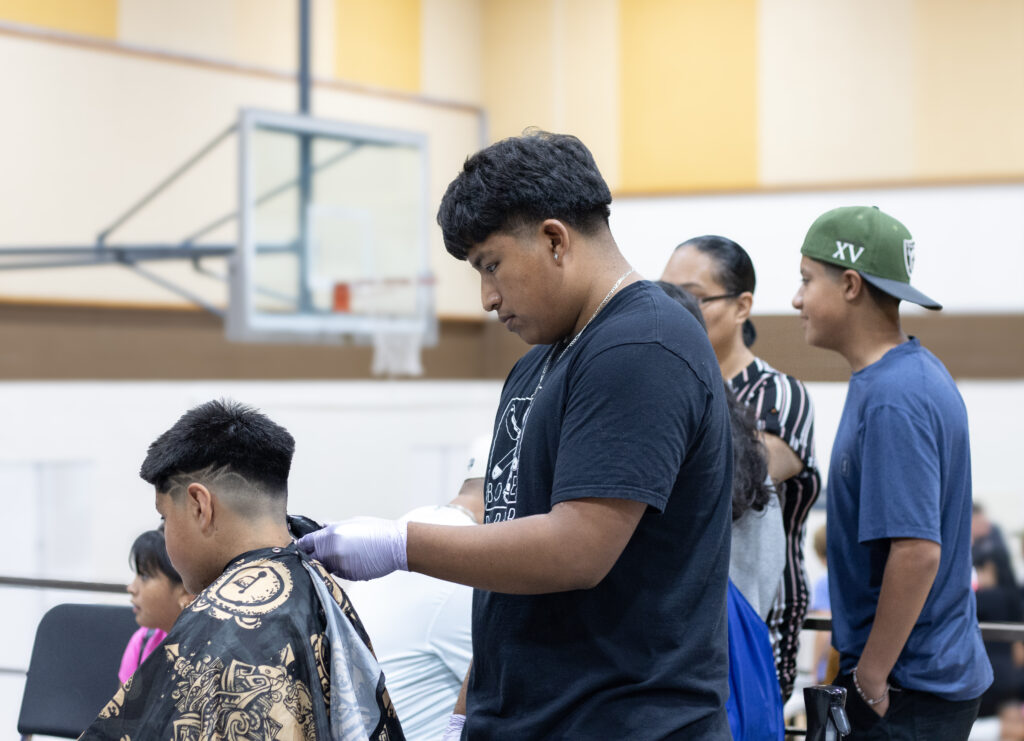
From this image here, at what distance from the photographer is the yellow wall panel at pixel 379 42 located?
26.5 feet

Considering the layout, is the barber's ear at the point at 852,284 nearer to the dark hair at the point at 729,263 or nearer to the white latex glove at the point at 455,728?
the dark hair at the point at 729,263

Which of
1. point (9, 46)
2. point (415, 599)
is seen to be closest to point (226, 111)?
point (9, 46)

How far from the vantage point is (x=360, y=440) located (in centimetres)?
807

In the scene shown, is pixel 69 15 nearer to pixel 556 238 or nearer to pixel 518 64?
pixel 518 64

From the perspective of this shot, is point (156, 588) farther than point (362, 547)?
Yes

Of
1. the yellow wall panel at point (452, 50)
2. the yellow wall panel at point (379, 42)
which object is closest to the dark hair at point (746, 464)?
the yellow wall panel at point (379, 42)

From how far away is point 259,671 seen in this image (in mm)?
1207

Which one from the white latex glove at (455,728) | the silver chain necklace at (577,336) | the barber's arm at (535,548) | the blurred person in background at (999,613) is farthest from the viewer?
the blurred person in background at (999,613)

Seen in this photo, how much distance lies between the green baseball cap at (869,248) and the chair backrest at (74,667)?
65.0 inches

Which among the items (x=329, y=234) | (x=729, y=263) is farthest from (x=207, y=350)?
(x=729, y=263)

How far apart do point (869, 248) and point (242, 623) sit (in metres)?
1.09

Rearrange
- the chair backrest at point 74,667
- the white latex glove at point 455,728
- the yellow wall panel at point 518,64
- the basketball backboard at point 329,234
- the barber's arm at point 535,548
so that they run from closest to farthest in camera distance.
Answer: the barber's arm at point 535,548 < the white latex glove at point 455,728 < the chair backrest at point 74,667 < the basketball backboard at point 329,234 < the yellow wall panel at point 518,64

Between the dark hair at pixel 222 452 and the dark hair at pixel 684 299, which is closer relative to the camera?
the dark hair at pixel 222 452

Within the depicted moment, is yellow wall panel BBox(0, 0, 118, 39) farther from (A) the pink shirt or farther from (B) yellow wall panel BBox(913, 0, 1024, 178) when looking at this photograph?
(A) the pink shirt
